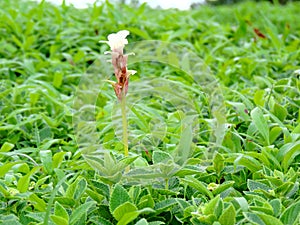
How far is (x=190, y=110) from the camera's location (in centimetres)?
191

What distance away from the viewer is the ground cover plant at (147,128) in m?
1.18

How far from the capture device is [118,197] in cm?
114

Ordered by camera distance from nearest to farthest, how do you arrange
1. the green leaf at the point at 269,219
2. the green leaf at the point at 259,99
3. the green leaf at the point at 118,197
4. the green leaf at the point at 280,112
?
the green leaf at the point at 269,219 → the green leaf at the point at 118,197 → the green leaf at the point at 280,112 → the green leaf at the point at 259,99

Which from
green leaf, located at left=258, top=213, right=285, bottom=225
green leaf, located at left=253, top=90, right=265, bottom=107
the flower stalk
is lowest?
green leaf, located at left=253, top=90, right=265, bottom=107

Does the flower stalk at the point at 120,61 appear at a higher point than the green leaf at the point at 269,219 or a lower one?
higher

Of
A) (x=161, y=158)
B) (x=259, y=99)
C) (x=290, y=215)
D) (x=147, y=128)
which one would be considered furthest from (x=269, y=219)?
(x=259, y=99)

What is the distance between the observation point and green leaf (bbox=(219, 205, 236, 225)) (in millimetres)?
1050

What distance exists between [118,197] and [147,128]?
608 millimetres

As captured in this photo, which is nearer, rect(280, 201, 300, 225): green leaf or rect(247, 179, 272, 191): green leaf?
rect(280, 201, 300, 225): green leaf

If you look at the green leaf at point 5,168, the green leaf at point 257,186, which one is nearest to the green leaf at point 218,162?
the green leaf at point 257,186

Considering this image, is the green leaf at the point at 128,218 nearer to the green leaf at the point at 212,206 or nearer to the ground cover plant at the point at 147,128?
the ground cover plant at the point at 147,128

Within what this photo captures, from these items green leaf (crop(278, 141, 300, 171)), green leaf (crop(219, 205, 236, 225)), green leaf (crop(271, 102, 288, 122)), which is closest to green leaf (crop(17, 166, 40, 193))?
green leaf (crop(219, 205, 236, 225))

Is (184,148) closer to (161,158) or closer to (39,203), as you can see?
(161,158)

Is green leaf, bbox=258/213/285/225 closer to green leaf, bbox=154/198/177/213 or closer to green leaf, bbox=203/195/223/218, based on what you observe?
green leaf, bbox=203/195/223/218
